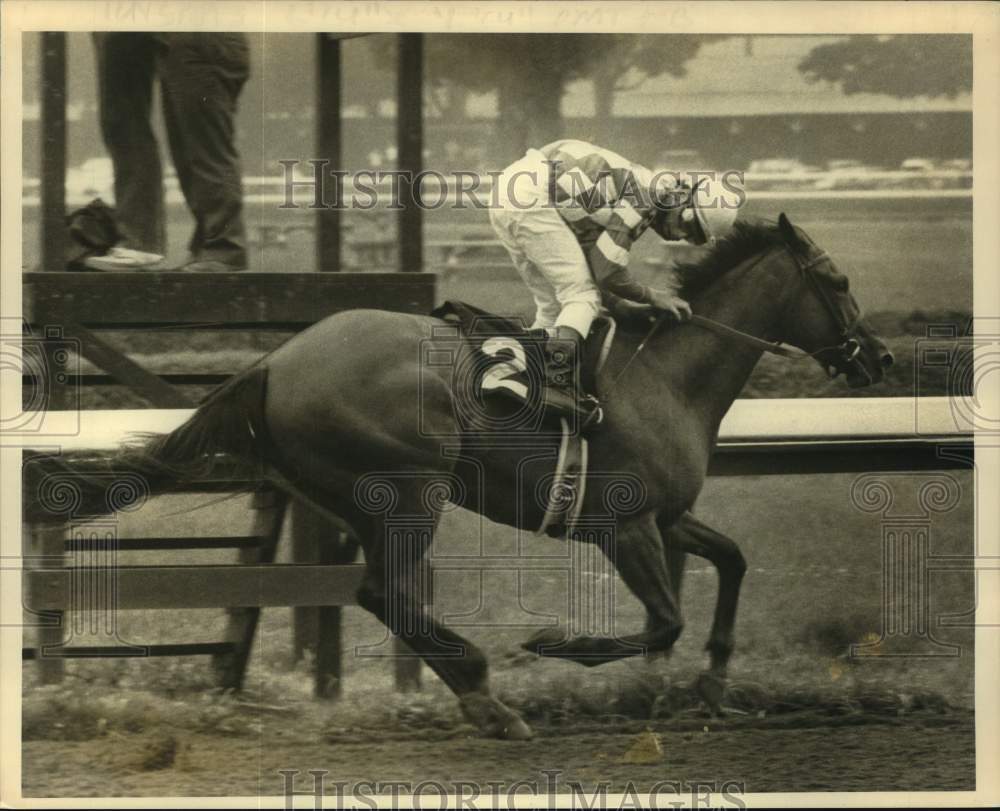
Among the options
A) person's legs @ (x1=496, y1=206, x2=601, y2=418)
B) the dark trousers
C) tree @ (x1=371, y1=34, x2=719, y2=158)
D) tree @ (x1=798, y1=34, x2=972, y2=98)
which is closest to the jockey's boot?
person's legs @ (x1=496, y1=206, x2=601, y2=418)

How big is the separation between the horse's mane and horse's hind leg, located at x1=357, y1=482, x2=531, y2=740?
1161 millimetres

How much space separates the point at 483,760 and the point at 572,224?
6.02 ft

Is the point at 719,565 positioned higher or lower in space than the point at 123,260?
lower

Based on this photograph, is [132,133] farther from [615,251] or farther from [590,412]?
[590,412]

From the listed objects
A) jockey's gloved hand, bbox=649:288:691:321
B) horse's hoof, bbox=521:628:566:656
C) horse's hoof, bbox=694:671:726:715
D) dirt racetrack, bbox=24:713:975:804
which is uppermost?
jockey's gloved hand, bbox=649:288:691:321

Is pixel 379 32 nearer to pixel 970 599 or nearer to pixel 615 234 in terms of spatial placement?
pixel 615 234

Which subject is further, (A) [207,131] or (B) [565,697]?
(B) [565,697]

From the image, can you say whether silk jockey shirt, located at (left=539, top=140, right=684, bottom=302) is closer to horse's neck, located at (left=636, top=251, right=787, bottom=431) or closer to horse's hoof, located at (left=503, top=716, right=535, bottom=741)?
horse's neck, located at (left=636, top=251, right=787, bottom=431)

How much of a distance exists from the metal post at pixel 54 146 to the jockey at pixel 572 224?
4.66 ft

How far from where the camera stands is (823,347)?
534 cm

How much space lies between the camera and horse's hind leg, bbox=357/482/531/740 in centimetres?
525

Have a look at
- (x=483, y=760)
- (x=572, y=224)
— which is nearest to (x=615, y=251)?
(x=572, y=224)

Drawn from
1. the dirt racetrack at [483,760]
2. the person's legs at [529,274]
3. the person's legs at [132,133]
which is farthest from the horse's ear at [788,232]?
the person's legs at [132,133]

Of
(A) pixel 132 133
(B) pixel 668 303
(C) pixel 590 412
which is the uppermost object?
(A) pixel 132 133
